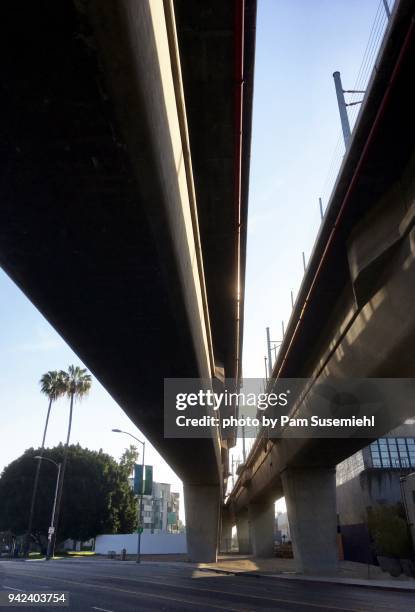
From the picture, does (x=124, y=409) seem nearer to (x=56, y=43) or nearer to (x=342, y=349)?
(x=342, y=349)

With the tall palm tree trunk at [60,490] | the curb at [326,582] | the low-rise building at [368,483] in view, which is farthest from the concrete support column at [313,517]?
the tall palm tree trunk at [60,490]

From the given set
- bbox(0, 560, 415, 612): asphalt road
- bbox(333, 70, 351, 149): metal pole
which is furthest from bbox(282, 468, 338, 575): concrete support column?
bbox(333, 70, 351, 149): metal pole

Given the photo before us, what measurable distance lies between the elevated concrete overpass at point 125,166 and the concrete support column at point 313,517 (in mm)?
15874

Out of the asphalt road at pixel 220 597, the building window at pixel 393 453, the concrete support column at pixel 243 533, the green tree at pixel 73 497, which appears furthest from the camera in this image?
the concrete support column at pixel 243 533

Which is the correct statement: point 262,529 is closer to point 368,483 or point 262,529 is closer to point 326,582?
point 368,483

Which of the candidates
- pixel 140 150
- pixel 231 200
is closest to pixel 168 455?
pixel 231 200

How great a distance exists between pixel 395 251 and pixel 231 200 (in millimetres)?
3623

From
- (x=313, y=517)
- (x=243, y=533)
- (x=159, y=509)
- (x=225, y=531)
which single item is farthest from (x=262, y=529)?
(x=159, y=509)

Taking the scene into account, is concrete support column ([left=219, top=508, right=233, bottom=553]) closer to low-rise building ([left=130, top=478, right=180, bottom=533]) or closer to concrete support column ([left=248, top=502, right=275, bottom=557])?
low-rise building ([left=130, top=478, right=180, bottom=533])

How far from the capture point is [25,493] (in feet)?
196

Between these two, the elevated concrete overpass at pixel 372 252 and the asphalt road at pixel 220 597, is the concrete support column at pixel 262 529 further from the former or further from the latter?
the elevated concrete overpass at pixel 372 252

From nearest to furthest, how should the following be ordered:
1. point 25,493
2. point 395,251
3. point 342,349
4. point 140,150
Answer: point 140,150 → point 395,251 → point 342,349 → point 25,493

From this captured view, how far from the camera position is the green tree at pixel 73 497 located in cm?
5838

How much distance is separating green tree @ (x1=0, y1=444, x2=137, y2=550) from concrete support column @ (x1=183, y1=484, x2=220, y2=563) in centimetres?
2620
